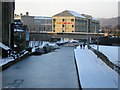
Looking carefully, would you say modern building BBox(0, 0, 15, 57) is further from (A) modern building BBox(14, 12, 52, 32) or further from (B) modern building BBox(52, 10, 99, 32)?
(A) modern building BBox(14, 12, 52, 32)

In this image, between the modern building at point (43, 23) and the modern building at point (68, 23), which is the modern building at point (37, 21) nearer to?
the modern building at point (43, 23)

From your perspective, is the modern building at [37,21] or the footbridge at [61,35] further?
the modern building at [37,21]

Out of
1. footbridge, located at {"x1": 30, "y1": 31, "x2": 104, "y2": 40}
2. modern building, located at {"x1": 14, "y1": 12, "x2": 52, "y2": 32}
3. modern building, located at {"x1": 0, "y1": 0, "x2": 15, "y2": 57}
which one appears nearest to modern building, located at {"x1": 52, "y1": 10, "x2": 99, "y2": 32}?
modern building, located at {"x1": 14, "y1": 12, "x2": 52, "y2": 32}

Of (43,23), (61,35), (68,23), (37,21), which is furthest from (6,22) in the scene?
(37,21)

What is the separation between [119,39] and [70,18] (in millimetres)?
21608

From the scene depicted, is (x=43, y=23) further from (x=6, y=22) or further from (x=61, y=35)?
(x=6, y=22)

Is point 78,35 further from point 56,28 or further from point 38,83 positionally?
point 38,83

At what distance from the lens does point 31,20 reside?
96000 mm

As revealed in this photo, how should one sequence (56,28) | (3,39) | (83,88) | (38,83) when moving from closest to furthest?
1. (83,88)
2. (38,83)
3. (3,39)
4. (56,28)

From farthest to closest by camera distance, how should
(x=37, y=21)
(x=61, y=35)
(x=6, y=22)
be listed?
(x=37, y=21) < (x=61, y=35) < (x=6, y=22)

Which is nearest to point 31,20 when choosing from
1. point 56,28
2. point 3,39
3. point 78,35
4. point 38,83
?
point 56,28

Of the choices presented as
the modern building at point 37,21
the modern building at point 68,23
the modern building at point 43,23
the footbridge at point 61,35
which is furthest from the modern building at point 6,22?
the modern building at point 43,23

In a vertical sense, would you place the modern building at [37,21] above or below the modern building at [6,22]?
above

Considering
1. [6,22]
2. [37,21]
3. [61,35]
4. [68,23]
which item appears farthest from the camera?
[37,21]
